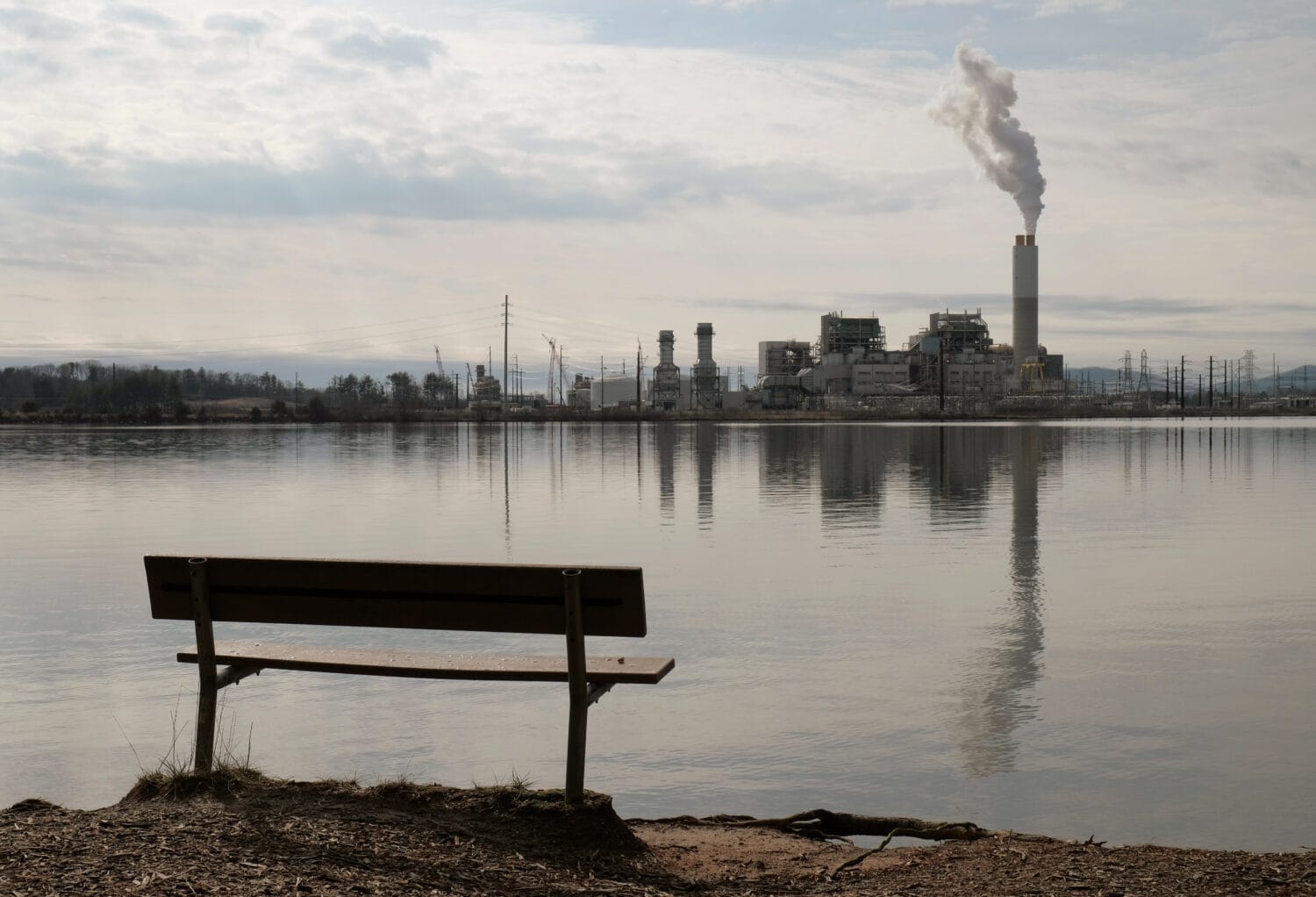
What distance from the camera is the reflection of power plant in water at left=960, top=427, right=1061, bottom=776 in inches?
261

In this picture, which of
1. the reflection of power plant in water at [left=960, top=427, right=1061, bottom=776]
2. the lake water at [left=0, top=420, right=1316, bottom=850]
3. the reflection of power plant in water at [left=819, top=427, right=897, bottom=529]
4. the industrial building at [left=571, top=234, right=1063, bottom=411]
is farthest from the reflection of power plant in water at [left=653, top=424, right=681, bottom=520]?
the industrial building at [left=571, top=234, right=1063, bottom=411]

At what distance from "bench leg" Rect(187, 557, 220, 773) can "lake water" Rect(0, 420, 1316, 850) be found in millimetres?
939

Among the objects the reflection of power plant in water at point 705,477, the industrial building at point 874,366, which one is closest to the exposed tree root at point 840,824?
the reflection of power plant in water at point 705,477

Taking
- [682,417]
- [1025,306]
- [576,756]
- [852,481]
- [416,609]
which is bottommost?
[682,417]

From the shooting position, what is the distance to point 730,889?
453 centimetres

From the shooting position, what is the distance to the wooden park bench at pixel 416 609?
503 cm

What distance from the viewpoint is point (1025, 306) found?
439 ft

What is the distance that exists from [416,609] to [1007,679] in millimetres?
4581

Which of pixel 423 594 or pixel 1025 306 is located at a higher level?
pixel 1025 306

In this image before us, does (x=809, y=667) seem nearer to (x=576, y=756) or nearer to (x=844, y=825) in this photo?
(x=844, y=825)

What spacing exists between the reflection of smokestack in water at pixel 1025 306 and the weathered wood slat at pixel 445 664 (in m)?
129

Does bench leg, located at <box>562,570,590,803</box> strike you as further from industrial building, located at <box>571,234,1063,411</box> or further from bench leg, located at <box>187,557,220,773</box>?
industrial building, located at <box>571,234,1063,411</box>

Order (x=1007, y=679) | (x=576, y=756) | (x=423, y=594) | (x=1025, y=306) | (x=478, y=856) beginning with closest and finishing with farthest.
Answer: (x=478, y=856), (x=576, y=756), (x=423, y=594), (x=1007, y=679), (x=1025, y=306)

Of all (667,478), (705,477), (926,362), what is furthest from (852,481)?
(926,362)
